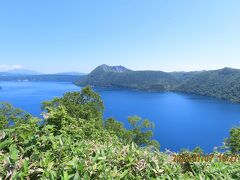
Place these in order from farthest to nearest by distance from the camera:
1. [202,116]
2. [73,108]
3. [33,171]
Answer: [202,116], [73,108], [33,171]

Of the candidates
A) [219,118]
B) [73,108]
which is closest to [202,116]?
[219,118]

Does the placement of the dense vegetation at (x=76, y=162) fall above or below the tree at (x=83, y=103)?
above

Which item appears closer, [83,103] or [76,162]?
[76,162]

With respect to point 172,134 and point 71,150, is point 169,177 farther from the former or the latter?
point 172,134

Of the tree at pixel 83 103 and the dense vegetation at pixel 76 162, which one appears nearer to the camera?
the dense vegetation at pixel 76 162

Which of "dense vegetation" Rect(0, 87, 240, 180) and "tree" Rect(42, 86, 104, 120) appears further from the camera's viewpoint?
"tree" Rect(42, 86, 104, 120)

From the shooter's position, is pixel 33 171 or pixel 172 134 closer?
pixel 33 171

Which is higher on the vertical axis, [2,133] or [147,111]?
[2,133]

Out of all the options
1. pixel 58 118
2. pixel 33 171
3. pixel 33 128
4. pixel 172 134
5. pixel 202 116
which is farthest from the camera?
pixel 202 116

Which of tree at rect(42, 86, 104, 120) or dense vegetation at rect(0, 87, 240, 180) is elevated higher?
dense vegetation at rect(0, 87, 240, 180)

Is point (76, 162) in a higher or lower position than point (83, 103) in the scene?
higher

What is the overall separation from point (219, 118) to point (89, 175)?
368ft

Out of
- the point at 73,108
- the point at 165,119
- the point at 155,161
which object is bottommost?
the point at 165,119

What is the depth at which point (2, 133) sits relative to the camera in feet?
13.8
